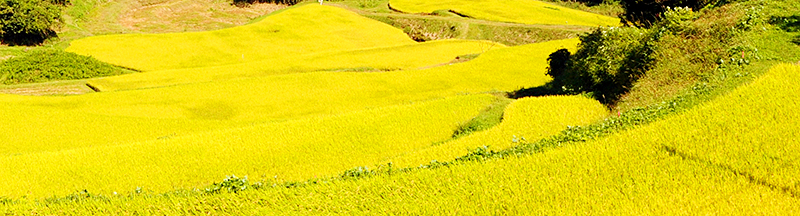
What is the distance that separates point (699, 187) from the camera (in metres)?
8.39

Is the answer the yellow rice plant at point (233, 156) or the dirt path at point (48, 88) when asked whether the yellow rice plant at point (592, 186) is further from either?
the dirt path at point (48, 88)

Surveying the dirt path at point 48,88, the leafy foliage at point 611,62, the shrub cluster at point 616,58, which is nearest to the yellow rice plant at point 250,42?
the dirt path at point 48,88

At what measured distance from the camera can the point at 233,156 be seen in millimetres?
15328

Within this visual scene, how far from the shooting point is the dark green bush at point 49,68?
33.8 metres

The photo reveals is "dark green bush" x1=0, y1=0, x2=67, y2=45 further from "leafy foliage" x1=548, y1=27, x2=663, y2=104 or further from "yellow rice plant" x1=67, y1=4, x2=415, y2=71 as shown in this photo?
"leafy foliage" x1=548, y1=27, x2=663, y2=104

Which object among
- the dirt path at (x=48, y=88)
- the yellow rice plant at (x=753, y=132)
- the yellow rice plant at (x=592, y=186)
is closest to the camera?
the yellow rice plant at (x=592, y=186)

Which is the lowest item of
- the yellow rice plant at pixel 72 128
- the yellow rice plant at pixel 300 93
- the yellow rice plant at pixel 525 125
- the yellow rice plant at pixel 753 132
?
the yellow rice plant at pixel 300 93

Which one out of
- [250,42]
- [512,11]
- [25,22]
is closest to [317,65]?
[250,42]

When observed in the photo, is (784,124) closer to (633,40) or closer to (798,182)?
(798,182)

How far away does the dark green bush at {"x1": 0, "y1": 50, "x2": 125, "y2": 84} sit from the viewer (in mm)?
33844

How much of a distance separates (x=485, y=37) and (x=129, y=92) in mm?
34607

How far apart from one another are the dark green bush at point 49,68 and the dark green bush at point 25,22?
11.1 meters

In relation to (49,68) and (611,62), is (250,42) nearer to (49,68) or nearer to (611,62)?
(49,68)

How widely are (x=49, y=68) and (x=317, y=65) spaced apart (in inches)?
647
